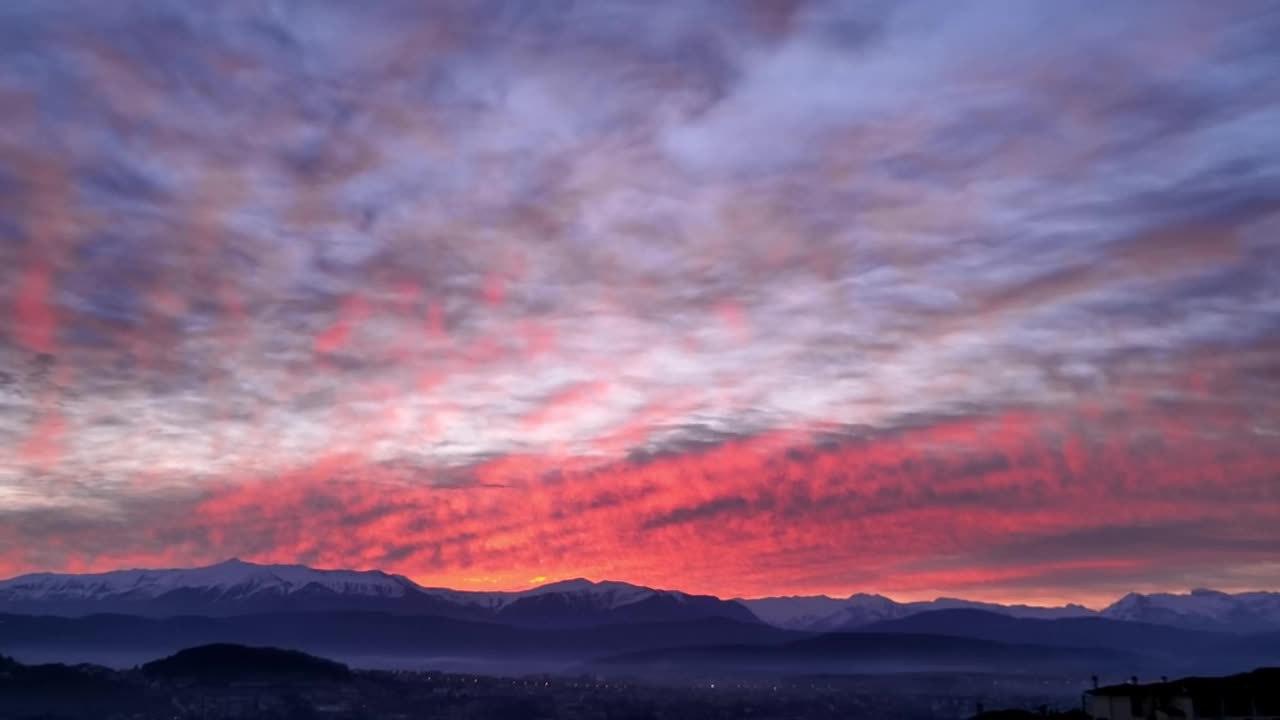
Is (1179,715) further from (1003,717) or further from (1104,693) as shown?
(1003,717)

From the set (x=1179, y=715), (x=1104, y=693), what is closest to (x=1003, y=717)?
(x=1104, y=693)

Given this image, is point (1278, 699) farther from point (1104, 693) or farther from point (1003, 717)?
point (1003, 717)

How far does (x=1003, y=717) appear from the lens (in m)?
115

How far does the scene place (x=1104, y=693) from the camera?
360ft

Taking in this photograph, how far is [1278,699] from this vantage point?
3932 inches

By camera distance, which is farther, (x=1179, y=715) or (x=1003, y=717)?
(x=1003, y=717)

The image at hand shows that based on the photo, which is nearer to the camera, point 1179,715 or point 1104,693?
point 1179,715

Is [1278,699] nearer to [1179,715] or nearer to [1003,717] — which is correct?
[1179,715]

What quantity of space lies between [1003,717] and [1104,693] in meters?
10.7

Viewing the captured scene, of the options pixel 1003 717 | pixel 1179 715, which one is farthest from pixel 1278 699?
pixel 1003 717

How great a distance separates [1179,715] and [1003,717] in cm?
2090

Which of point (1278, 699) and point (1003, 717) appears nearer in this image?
point (1278, 699)

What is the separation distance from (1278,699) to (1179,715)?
10245 millimetres

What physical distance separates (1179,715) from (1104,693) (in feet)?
40.1
